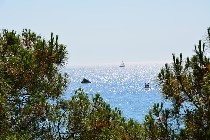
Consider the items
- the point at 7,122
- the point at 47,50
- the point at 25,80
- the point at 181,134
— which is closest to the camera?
the point at 181,134

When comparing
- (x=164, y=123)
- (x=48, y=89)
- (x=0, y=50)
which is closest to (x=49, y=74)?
(x=48, y=89)

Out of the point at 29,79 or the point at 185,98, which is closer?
the point at 185,98

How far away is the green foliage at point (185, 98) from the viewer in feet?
34.4

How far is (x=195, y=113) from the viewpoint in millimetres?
10766

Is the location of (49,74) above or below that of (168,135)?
above

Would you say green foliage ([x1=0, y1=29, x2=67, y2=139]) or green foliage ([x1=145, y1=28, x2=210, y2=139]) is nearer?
green foliage ([x1=145, y1=28, x2=210, y2=139])

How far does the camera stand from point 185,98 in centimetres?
1120

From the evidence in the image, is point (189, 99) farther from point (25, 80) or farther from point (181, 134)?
point (25, 80)

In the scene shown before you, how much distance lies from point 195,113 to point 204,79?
0.96 m

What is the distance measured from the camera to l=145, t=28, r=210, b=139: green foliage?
10492 millimetres

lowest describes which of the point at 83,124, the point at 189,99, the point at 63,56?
the point at 83,124

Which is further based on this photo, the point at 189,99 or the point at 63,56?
the point at 63,56

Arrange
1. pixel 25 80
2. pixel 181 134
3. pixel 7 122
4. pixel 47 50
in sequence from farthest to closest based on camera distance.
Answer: pixel 47 50, pixel 25 80, pixel 7 122, pixel 181 134

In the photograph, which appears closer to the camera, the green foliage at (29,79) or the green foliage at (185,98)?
the green foliage at (185,98)
